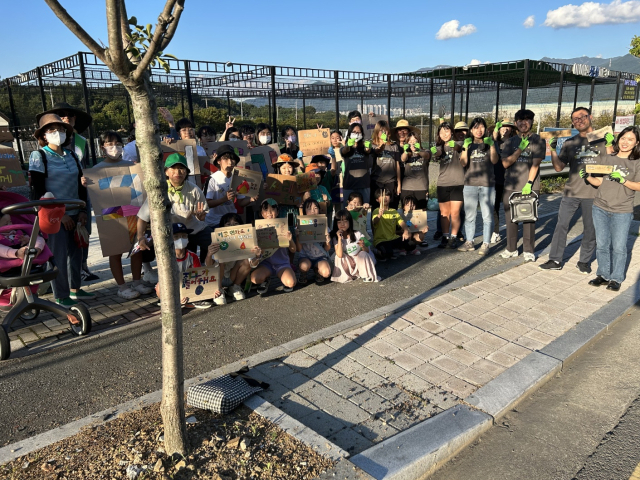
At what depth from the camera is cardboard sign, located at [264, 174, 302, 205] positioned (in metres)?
6.32

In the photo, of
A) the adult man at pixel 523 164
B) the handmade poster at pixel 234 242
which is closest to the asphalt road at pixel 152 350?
→ the handmade poster at pixel 234 242

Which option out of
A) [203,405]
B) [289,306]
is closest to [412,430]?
[203,405]

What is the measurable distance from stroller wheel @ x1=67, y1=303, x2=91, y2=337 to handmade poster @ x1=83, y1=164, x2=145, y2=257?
0.88 meters

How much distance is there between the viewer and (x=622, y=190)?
5.65 m

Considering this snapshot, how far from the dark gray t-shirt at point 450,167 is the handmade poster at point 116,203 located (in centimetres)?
461

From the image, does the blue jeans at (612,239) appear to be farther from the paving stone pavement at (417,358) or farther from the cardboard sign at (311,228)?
the cardboard sign at (311,228)

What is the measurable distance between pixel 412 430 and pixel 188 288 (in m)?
2.99

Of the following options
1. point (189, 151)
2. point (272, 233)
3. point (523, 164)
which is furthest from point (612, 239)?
point (189, 151)

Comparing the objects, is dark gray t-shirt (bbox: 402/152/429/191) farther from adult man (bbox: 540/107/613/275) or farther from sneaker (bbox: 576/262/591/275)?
sneaker (bbox: 576/262/591/275)

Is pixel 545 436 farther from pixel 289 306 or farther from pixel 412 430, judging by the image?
pixel 289 306

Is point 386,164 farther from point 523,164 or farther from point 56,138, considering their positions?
point 56,138

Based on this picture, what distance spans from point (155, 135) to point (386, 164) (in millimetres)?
5689

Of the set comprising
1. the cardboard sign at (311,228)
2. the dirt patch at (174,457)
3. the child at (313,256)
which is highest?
the cardboard sign at (311,228)

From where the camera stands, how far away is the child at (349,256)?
612cm
